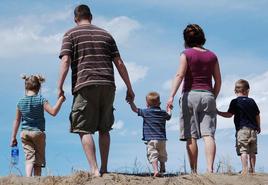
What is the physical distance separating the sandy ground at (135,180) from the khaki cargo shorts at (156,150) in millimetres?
→ 1039

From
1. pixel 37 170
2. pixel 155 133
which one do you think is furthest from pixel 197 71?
pixel 37 170

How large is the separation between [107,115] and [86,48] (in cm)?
101

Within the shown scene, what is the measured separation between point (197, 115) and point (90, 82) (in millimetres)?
1765

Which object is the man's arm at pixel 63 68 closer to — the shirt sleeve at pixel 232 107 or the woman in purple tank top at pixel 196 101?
the woman in purple tank top at pixel 196 101

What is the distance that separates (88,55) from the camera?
8898mm

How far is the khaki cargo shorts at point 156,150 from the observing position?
10.3m

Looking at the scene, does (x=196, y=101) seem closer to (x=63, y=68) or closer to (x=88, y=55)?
(x=88, y=55)

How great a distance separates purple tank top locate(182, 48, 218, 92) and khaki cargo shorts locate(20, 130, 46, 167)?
98.3 inches

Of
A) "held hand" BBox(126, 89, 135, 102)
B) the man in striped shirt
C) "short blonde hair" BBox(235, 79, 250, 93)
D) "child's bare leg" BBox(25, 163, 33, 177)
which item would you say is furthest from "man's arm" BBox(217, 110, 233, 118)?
"child's bare leg" BBox(25, 163, 33, 177)

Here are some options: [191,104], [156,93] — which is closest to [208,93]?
[191,104]

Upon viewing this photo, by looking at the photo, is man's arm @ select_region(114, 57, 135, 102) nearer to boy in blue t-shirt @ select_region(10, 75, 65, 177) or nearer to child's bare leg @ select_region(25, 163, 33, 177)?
boy in blue t-shirt @ select_region(10, 75, 65, 177)

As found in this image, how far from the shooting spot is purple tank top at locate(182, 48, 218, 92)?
372 inches

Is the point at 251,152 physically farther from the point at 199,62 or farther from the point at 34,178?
the point at 34,178

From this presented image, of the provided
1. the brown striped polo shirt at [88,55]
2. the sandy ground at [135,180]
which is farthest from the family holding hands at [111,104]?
the sandy ground at [135,180]
